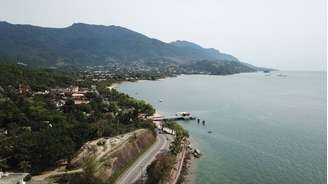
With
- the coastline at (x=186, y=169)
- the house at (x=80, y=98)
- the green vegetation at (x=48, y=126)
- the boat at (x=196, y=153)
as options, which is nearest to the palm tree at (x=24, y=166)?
the green vegetation at (x=48, y=126)

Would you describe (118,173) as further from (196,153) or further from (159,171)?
(196,153)

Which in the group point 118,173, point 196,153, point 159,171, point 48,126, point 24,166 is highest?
point 48,126

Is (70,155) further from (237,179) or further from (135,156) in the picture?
(237,179)

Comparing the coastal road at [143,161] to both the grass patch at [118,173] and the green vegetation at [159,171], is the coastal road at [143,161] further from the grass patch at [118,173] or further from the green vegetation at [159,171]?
the green vegetation at [159,171]

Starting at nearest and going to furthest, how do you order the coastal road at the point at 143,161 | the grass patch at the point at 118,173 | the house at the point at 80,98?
the grass patch at the point at 118,173 → the coastal road at the point at 143,161 → the house at the point at 80,98

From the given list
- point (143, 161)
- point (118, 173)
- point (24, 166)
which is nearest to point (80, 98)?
point (143, 161)

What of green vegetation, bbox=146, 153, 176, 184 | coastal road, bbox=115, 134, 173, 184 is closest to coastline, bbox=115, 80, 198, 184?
coastal road, bbox=115, 134, 173, 184
